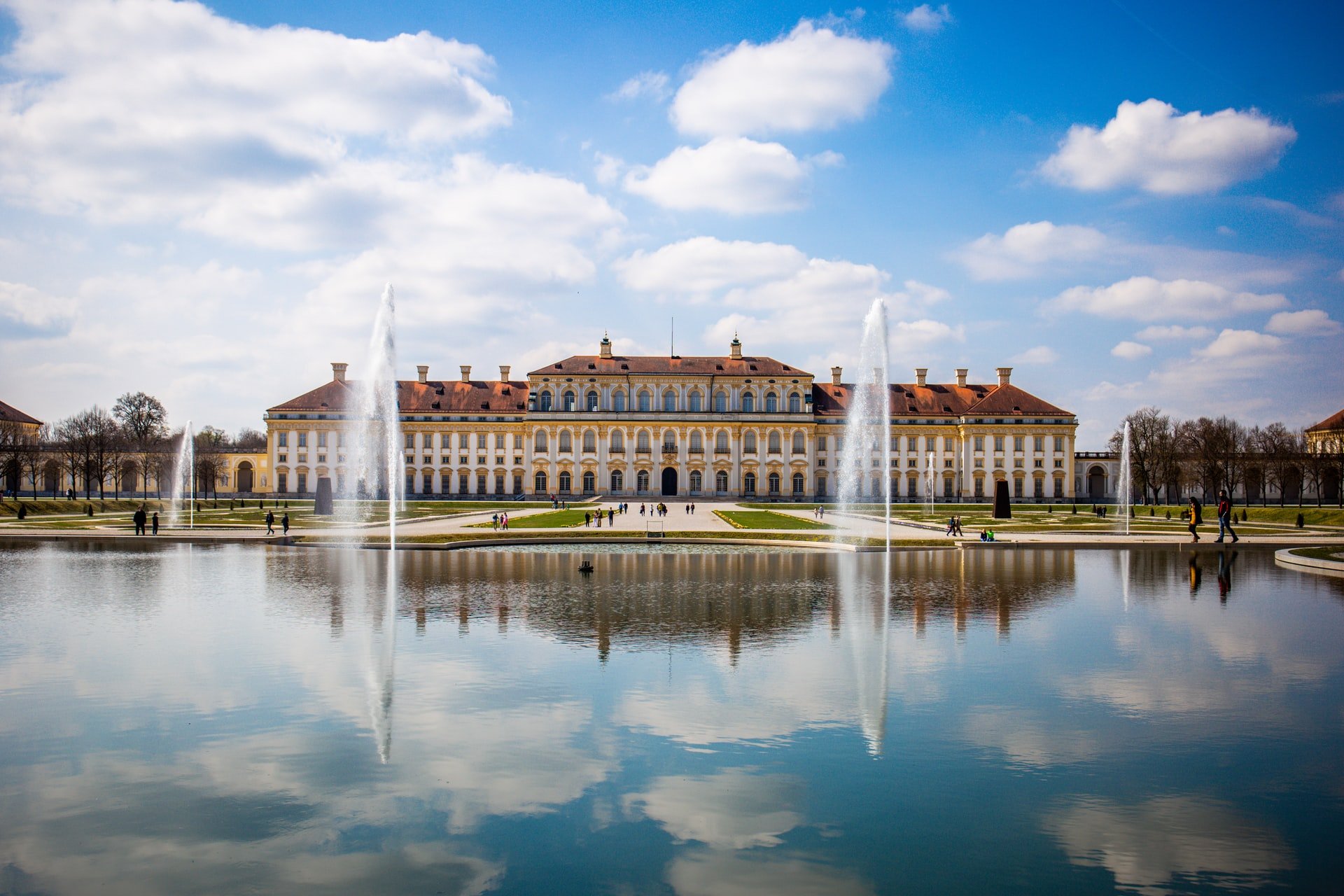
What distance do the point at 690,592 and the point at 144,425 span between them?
8749 cm

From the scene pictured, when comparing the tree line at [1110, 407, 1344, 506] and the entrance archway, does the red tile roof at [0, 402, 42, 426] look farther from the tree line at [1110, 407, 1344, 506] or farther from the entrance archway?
the tree line at [1110, 407, 1344, 506]

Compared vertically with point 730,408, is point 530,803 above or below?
below

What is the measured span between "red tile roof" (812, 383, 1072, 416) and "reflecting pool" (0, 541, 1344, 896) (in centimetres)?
7801

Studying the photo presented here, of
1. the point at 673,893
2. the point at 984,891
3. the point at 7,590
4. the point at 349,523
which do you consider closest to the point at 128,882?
the point at 673,893

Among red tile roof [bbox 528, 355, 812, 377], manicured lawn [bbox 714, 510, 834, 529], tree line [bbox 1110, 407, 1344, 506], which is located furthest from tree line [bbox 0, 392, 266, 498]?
tree line [bbox 1110, 407, 1344, 506]

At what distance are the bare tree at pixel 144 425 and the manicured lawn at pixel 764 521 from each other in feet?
184

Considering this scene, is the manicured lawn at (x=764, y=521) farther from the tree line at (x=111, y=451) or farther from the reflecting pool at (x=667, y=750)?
the tree line at (x=111, y=451)

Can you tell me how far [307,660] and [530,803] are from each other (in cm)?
673

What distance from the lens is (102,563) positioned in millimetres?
27875

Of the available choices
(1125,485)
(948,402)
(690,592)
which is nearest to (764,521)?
(1125,485)

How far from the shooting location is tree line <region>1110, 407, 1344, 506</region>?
271 ft

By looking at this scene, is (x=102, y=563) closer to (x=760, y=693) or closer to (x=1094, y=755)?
(x=760, y=693)

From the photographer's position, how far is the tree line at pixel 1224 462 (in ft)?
271

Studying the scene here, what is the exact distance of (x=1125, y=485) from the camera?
5122cm
